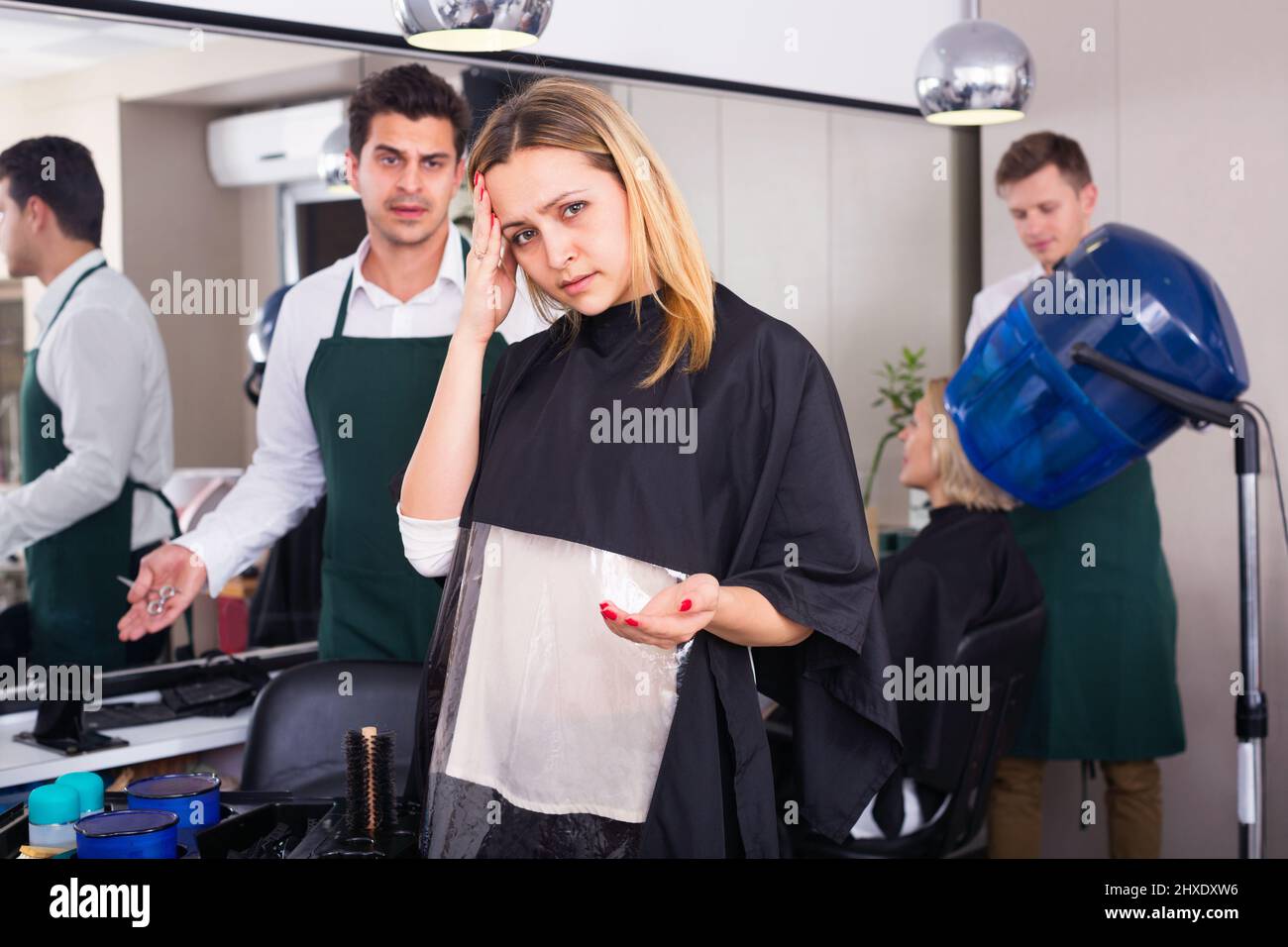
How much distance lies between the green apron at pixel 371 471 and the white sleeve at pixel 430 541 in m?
0.67

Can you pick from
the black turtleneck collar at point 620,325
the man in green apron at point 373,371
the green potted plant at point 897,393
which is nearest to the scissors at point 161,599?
the man in green apron at point 373,371

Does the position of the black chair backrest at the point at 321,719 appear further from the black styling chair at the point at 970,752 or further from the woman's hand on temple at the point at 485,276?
the black styling chair at the point at 970,752

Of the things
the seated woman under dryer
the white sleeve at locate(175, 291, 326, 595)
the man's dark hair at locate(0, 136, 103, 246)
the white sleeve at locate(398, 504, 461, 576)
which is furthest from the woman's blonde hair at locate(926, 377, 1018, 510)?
the man's dark hair at locate(0, 136, 103, 246)

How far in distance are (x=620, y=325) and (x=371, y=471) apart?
913 mm

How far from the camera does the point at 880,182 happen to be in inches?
149

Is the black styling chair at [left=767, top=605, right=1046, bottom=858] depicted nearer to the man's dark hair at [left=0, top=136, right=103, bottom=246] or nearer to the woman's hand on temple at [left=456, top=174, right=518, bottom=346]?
the woman's hand on temple at [left=456, top=174, right=518, bottom=346]

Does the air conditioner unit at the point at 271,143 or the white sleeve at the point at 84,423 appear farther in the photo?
the air conditioner unit at the point at 271,143

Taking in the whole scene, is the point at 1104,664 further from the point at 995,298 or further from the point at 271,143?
the point at 271,143

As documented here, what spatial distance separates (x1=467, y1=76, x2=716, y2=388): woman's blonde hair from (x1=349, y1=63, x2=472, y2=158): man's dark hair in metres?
0.91

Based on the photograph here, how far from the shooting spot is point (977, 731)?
254cm

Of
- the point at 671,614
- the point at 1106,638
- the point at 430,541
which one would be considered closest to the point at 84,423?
the point at 430,541

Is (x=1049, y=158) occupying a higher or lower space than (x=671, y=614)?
higher

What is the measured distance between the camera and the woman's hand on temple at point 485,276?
1.51 meters
